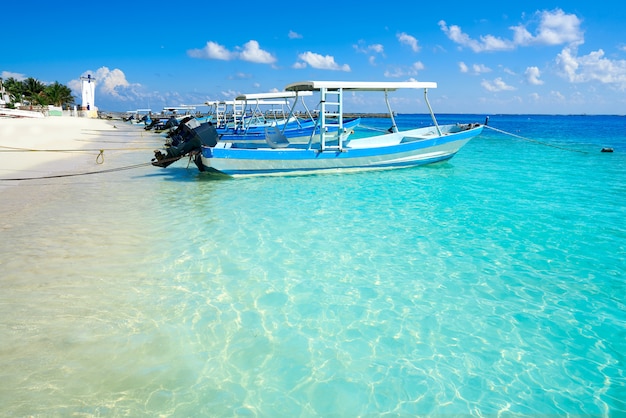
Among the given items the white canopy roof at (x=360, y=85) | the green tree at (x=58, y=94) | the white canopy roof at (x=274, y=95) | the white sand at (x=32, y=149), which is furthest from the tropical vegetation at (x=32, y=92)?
the white canopy roof at (x=360, y=85)

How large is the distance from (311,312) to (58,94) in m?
77.9

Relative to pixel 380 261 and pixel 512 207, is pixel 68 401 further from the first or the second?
pixel 512 207

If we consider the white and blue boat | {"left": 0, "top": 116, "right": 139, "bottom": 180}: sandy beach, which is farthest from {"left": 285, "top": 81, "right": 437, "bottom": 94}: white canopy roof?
{"left": 0, "top": 116, "right": 139, "bottom": 180}: sandy beach

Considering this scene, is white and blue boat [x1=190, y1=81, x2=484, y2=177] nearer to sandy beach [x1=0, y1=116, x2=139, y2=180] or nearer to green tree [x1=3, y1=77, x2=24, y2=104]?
sandy beach [x1=0, y1=116, x2=139, y2=180]

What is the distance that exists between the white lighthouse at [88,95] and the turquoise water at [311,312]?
6016 centimetres

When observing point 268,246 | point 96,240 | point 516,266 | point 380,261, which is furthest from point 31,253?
point 516,266

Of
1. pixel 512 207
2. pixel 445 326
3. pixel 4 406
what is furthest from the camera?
pixel 512 207

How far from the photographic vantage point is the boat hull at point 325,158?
12.5m

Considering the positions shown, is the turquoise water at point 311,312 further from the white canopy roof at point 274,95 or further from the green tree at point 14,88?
the green tree at point 14,88

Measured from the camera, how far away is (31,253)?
632 cm

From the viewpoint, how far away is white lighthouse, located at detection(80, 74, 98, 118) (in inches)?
2368

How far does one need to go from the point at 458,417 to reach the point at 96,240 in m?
6.27

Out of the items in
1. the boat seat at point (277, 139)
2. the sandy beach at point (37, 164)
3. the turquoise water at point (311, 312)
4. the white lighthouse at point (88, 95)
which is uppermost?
the white lighthouse at point (88, 95)

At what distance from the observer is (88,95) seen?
61875 millimetres
